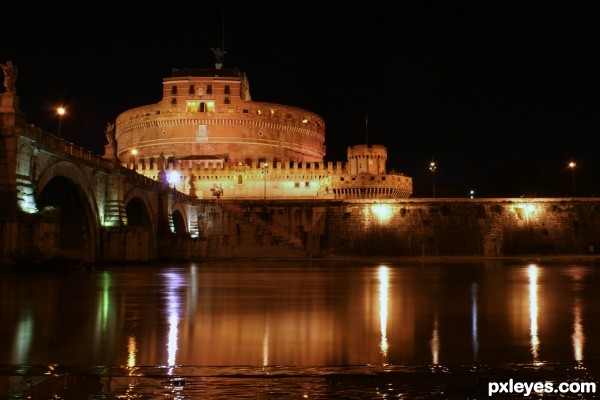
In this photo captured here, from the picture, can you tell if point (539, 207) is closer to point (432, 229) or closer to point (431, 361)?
point (432, 229)

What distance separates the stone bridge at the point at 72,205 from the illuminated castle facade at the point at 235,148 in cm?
2170

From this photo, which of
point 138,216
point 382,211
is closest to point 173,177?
point 382,211

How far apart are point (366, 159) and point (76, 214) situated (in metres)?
50.4

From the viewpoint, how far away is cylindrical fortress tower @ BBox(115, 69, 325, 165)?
292 feet

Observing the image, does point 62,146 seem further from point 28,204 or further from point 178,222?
point 178,222

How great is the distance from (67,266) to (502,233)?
47738 mm

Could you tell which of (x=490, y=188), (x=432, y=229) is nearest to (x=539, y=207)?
(x=432, y=229)

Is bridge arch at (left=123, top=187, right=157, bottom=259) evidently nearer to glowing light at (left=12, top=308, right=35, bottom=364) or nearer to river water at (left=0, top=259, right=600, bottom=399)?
river water at (left=0, top=259, right=600, bottom=399)

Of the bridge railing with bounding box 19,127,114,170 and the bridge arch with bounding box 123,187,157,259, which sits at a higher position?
the bridge railing with bounding box 19,127,114,170

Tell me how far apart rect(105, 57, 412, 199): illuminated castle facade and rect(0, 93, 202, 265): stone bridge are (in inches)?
854

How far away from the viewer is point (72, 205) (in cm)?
3494

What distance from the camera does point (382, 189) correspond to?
7319cm

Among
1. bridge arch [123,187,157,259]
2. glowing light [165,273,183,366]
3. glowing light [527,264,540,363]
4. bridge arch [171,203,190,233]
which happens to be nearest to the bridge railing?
bridge arch [123,187,157,259]

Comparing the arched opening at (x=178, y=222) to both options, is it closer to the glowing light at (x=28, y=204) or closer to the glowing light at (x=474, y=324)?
the glowing light at (x=28, y=204)
